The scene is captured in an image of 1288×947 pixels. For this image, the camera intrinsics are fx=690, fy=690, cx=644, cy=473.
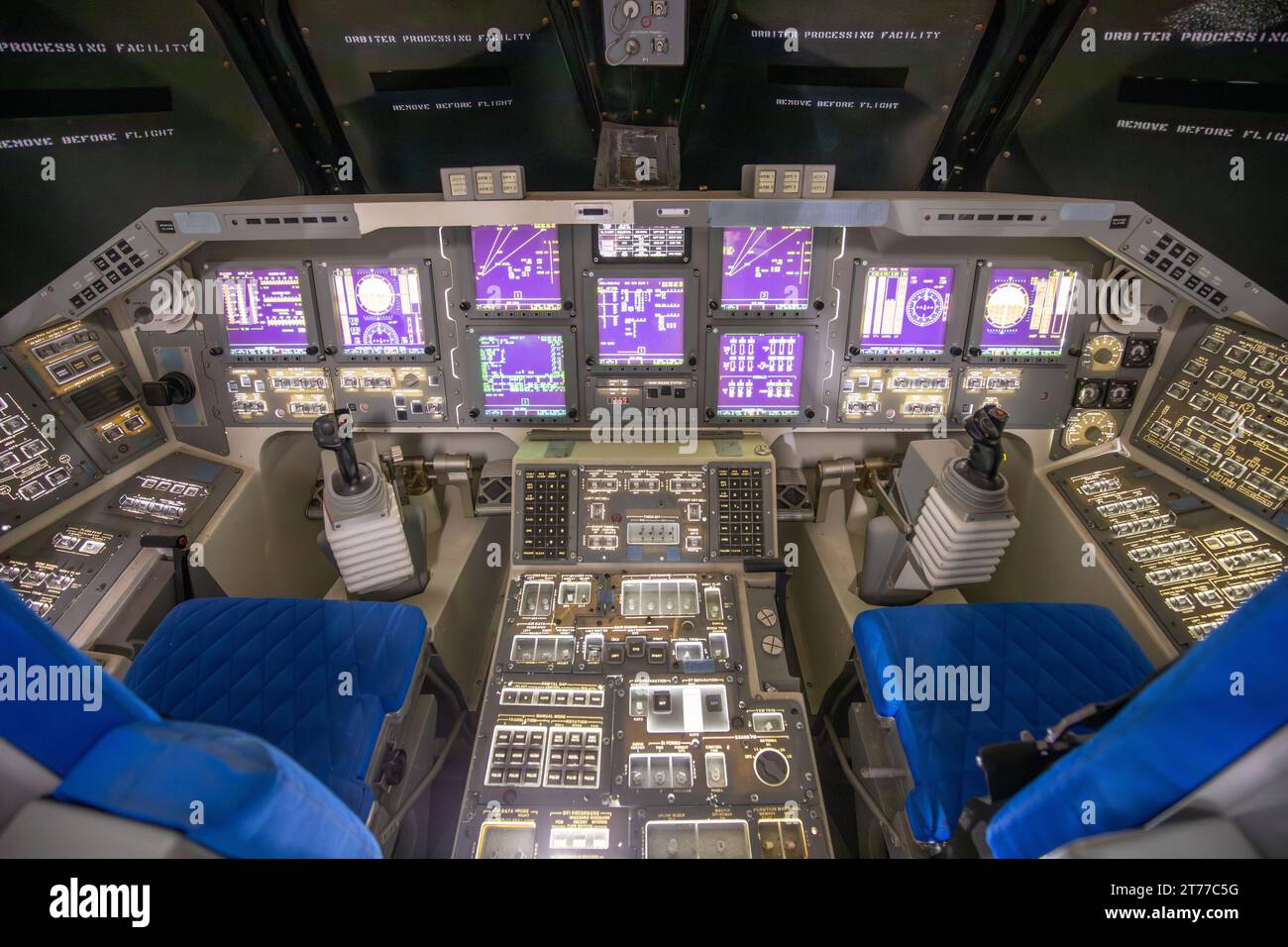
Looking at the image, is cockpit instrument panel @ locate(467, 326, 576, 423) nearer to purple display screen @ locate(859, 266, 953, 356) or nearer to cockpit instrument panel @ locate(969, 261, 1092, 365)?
purple display screen @ locate(859, 266, 953, 356)

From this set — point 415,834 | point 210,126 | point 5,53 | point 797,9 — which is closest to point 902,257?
point 797,9

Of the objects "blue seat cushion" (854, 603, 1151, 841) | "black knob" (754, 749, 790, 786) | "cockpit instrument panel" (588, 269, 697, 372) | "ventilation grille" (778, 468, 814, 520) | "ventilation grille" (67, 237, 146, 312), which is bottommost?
"black knob" (754, 749, 790, 786)

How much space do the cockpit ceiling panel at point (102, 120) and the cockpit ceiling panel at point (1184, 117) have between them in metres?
3.77

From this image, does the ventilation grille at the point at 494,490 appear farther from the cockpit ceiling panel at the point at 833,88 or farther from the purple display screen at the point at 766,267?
the cockpit ceiling panel at the point at 833,88

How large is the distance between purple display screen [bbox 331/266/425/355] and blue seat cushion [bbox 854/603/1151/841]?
2034 millimetres

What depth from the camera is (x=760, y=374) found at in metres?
2.85

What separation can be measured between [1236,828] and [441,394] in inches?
106

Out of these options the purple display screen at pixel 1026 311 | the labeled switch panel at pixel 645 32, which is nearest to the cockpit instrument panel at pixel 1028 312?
the purple display screen at pixel 1026 311

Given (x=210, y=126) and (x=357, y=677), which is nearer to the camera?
(x=357, y=677)

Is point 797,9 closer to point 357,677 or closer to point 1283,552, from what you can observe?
point 1283,552

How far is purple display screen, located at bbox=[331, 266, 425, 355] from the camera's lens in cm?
271

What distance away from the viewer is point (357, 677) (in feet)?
6.74

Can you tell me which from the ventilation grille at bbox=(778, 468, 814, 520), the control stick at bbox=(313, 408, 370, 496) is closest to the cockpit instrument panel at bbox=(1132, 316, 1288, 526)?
the ventilation grille at bbox=(778, 468, 814, 520)

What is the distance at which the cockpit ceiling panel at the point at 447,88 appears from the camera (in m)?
2.98
